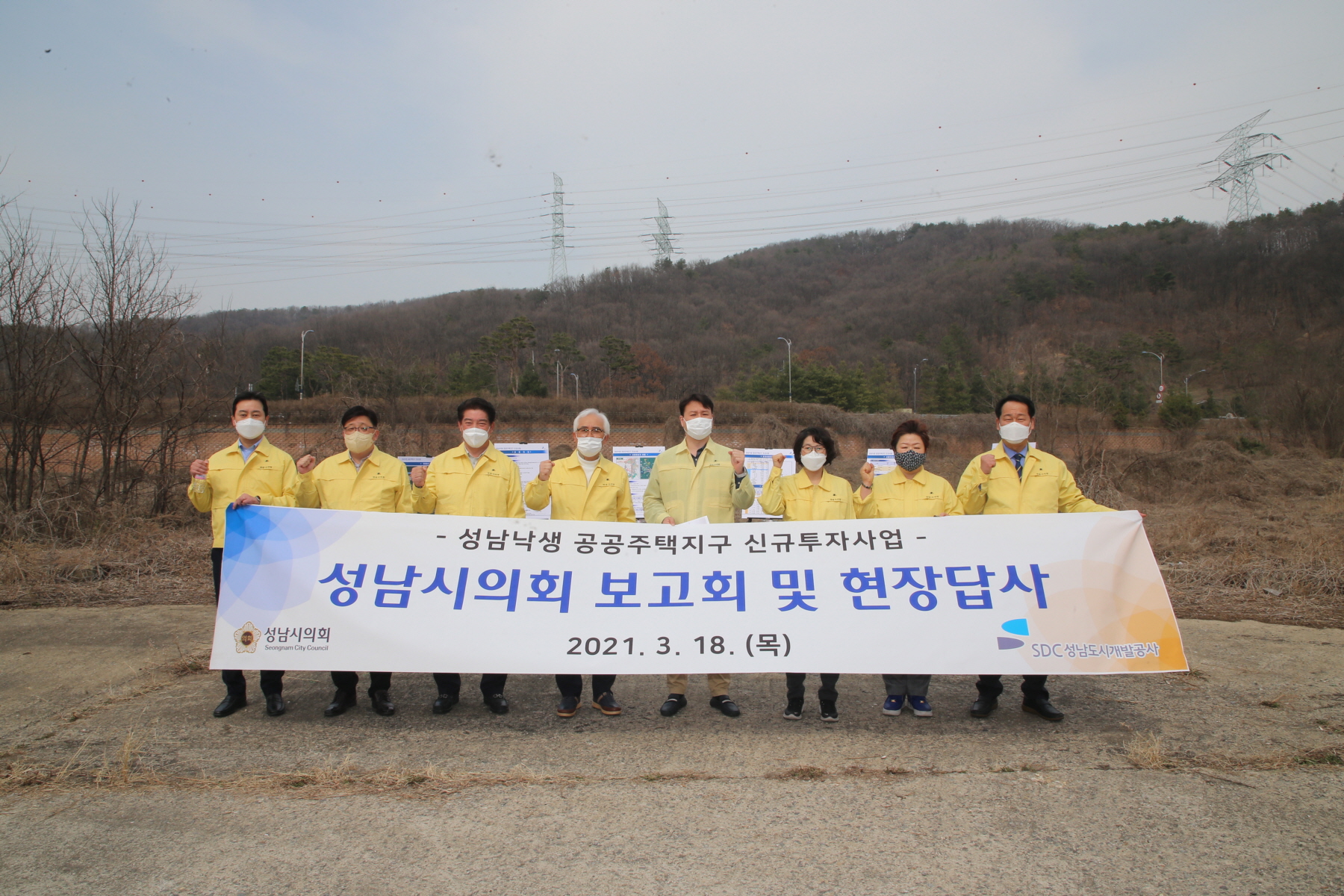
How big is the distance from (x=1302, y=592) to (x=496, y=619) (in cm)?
834

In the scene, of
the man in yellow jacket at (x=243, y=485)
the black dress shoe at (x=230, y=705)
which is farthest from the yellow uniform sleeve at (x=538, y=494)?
the black dress shoe at (x=230, y=705)

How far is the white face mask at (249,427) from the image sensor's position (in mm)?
4566

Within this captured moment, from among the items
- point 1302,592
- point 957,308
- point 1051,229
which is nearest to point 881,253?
point 1051,229

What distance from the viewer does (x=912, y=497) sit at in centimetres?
459

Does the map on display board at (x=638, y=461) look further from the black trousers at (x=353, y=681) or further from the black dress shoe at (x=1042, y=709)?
the black dress shoe at (x=1042, y=709)

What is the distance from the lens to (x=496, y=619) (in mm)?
4277

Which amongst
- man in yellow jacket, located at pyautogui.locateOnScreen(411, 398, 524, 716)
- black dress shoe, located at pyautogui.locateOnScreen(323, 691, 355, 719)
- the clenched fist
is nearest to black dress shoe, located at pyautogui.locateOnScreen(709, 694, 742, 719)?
man in yellow jacket, located at pyautogui.locateOnScreen(411, 398, 524, 716)

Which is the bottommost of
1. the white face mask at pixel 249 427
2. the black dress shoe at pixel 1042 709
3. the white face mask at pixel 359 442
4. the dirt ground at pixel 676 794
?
the dirt ground at pixel 676 794

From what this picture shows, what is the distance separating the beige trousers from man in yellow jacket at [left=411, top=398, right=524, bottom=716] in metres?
1.12

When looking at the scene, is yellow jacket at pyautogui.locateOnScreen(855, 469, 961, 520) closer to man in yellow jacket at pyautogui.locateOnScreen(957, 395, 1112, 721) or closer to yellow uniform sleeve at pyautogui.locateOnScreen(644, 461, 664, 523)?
man in yellow jacket at pyautogui.locateOnScreen(957, 395, 1112, 721)

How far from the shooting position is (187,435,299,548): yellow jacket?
14.8ft

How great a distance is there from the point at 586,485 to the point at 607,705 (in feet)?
4.54

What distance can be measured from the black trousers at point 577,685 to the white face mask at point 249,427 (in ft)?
8.10

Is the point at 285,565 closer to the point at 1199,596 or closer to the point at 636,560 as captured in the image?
the point at 636,560
